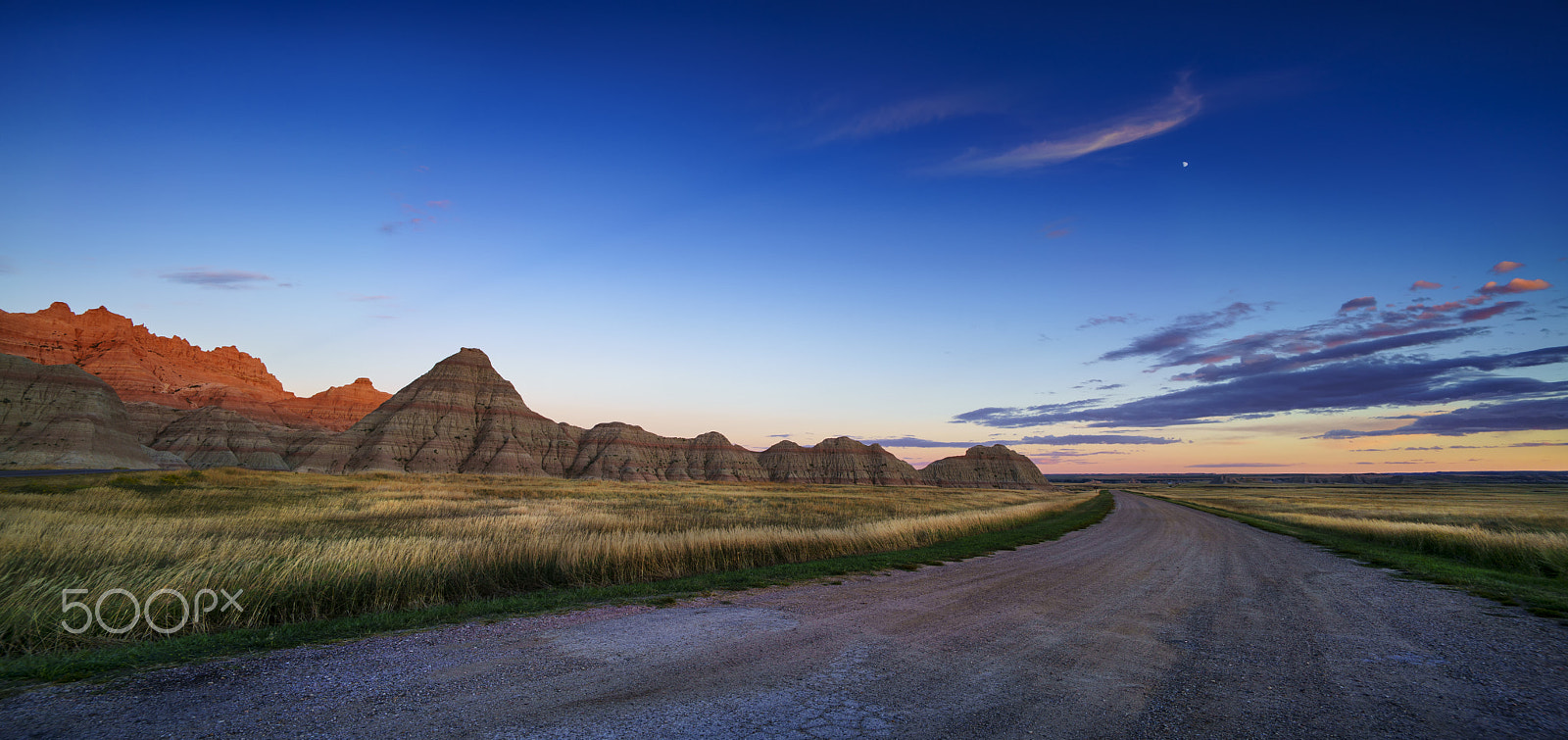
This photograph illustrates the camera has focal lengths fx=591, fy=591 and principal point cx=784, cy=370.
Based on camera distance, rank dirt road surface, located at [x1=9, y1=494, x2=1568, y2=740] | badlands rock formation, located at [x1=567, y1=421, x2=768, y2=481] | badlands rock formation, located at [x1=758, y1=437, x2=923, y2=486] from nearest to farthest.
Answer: dirt road surface, located at [x1=9, y1=494, x2=1568, y2=740], badlands rock formation, located at [x1=567, y1=421, x2=768, y2=481], badlands rock formation, located at [x1=758, y1=437, x2=923, y2=486]

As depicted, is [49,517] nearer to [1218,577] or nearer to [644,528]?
[644,528]

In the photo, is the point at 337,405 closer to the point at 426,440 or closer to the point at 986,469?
the point at 426,440

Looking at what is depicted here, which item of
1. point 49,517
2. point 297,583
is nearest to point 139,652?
point 297,583

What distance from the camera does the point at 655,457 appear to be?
13938 centimetres

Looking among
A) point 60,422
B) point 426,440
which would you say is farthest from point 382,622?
point 426,440

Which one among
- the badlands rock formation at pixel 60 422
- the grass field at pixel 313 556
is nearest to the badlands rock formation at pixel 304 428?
the badlands rock formation at pixel 60 422

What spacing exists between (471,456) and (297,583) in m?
100

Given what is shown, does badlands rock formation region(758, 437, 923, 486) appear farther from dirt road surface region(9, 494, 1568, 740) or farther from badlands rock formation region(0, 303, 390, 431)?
dirt road surface region(9, 494, 1568, 740)

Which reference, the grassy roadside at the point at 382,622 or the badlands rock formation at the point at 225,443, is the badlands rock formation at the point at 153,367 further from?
the grassy roadside at the point at 382,622

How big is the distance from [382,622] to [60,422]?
281ft

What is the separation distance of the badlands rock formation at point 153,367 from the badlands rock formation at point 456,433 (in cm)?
4869

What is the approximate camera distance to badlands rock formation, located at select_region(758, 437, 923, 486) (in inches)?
6309

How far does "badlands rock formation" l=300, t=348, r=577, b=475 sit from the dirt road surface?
98.3 metres

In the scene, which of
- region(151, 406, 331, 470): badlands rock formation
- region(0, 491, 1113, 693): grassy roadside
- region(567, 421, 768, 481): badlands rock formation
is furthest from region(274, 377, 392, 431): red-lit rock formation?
region(0, 491, 1113, 693): grassy roadside
